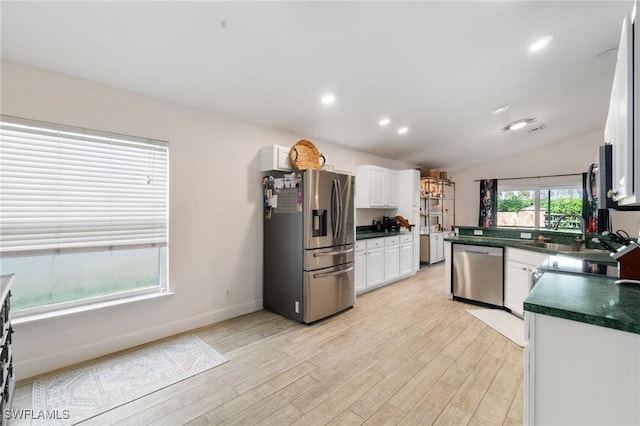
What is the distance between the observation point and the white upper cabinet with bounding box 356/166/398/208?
208 inches

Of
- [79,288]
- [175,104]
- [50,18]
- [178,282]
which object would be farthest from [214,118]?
[79,288]

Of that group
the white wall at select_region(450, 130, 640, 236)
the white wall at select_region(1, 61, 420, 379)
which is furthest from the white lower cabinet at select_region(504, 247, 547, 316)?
Result: the white wall at select_region(450, 130, 640, 236)

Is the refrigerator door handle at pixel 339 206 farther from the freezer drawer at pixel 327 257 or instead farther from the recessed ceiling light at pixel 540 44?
the recessed ceiling light at pixel 540 44

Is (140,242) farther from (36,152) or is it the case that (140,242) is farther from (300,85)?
(300,85)

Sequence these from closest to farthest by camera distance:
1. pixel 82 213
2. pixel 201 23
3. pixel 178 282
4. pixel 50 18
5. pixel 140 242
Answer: pixel 50 18, pixel 201 23, pixel 82 213, pixel 140 242, pixel 178 282

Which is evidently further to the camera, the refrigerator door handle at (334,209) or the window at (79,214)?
the refrigerator door handle at (334,209)

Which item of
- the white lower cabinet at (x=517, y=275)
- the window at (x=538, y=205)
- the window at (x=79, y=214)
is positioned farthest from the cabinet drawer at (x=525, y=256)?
the window at (x=79, y=214)

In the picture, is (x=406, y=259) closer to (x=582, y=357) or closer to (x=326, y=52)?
(x=326, y=52)

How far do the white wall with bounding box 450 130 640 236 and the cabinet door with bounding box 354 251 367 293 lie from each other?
476 centimetres

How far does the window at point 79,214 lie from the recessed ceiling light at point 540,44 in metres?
3.85

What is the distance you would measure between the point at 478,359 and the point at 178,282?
10.2 feet

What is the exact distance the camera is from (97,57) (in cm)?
226

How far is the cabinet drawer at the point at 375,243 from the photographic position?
4613 millimetres

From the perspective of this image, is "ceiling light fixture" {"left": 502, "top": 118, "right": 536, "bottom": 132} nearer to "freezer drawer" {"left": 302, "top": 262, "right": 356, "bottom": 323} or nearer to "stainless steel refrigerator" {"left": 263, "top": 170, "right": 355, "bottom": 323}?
"stainless steel refrigerator" {"left": 263, "top": 170, "right": 355, "bottom": 323}
